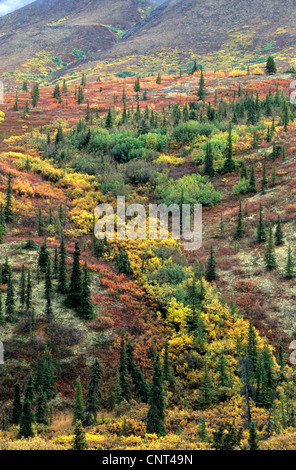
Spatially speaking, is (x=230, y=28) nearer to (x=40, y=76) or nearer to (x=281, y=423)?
(x=40, y=76)

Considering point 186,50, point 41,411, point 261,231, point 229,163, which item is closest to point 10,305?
point 41,411

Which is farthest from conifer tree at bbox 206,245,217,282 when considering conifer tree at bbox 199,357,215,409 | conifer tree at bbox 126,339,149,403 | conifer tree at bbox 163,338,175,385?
conifer tree at bbox 199,357,215,409

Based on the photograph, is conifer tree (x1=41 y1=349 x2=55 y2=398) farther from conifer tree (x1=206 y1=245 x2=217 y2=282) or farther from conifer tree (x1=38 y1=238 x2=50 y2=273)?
conifer tree (x1=206 y1=245 x2=217 y2=282)

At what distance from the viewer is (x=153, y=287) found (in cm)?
2638

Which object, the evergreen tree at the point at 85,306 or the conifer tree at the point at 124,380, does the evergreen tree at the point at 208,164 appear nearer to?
the evergreen tree at the point at 85,306

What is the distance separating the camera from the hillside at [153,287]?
16266 mm

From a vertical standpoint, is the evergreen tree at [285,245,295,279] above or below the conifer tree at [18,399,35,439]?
below

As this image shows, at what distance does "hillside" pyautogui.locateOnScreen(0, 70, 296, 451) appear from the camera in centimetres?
1627

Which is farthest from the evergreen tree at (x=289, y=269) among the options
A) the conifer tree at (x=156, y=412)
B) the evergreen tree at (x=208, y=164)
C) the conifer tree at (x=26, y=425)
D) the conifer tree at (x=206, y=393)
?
the evergreen tree at (x=208, y=164)

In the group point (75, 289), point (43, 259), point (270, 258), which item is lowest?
point (270, 258)

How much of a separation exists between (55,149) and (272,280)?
1279 inches

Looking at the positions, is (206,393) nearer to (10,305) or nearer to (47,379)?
(47,379)

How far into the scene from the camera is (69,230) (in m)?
33.2

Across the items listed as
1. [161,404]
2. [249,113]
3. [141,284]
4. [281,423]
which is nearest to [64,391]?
[161,404]
